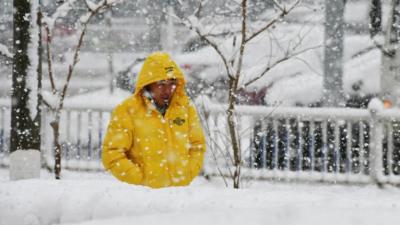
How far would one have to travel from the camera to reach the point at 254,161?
8.38 metres

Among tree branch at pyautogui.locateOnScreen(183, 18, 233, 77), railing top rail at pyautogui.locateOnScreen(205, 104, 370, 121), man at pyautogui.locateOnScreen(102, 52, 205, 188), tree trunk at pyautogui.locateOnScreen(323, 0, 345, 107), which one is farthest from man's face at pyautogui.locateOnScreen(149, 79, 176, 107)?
tree trunk at pyautogui.locateOnScreen(323, 0, 345, 107)

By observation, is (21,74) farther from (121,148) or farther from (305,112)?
(305,112)

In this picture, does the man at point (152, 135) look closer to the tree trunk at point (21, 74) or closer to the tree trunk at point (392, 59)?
the tree trunk at point (21, 74)

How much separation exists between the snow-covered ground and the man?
1.83 meters

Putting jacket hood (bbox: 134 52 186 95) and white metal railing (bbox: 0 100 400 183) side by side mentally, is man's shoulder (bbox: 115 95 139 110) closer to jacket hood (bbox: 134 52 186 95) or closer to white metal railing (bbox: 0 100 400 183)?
jacket hood (bbox: 134 52 186 95)

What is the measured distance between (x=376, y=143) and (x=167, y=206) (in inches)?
251

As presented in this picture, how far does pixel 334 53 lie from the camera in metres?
9.29

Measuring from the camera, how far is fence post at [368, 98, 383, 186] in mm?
7875

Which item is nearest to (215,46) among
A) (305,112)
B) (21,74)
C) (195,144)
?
(195,144)

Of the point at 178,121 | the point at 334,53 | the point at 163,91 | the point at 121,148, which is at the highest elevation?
the point at 334,53

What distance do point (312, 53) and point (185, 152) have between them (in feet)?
26.0

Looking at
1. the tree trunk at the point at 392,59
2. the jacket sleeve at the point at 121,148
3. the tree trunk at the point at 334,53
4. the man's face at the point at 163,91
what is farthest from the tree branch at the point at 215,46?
the tree trunk at the point at 392,59

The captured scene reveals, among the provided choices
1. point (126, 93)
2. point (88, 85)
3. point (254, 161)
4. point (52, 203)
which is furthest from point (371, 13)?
point (88, 85)

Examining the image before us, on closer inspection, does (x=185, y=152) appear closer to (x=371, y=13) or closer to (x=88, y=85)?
(x=371, y=13)
